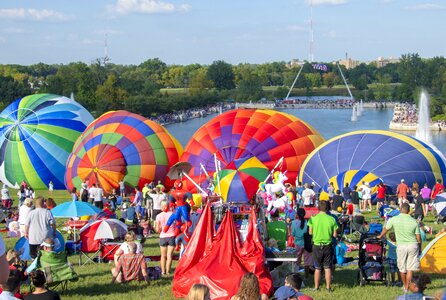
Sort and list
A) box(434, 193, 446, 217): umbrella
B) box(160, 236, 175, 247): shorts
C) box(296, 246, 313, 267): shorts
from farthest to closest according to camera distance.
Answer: box(434, 193, 446, 217): umbrella, box(160, 236, 175, 247): shorts, box(296, 246, 313, 267): shorts

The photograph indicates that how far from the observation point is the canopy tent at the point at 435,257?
32.3 ft

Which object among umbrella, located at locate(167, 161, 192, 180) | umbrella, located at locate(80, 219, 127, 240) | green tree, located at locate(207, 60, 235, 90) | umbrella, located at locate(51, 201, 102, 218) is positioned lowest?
umbrella, located at locate(167, 161, 192, 180)

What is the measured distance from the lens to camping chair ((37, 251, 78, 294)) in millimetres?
8531

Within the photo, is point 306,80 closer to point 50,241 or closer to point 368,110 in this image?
point 368,110

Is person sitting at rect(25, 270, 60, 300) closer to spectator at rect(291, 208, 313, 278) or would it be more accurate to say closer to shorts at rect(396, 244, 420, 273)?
spectator at rect(291, 208, 313, 278)

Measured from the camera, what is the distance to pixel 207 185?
19562mm

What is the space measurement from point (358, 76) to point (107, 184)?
14713 centimetres

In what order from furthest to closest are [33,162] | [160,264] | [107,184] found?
1. [33,162]
2. [107,184]
3. [160,264]

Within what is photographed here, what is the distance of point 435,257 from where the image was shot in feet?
32.5

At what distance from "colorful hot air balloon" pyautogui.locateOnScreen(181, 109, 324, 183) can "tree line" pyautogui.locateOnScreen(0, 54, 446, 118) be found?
55.2 metres

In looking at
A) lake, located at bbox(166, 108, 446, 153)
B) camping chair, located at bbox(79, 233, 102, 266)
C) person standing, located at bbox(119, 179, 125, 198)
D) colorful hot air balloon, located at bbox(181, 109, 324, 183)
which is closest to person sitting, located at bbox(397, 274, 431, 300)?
camping chair, located at bbox(79, 233, 102, 266)

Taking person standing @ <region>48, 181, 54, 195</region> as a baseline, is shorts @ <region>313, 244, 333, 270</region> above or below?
above

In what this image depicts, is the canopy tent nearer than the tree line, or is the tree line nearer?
the canopy tent

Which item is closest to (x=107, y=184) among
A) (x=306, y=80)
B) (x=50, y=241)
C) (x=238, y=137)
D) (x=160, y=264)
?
(x=238, y=137)
